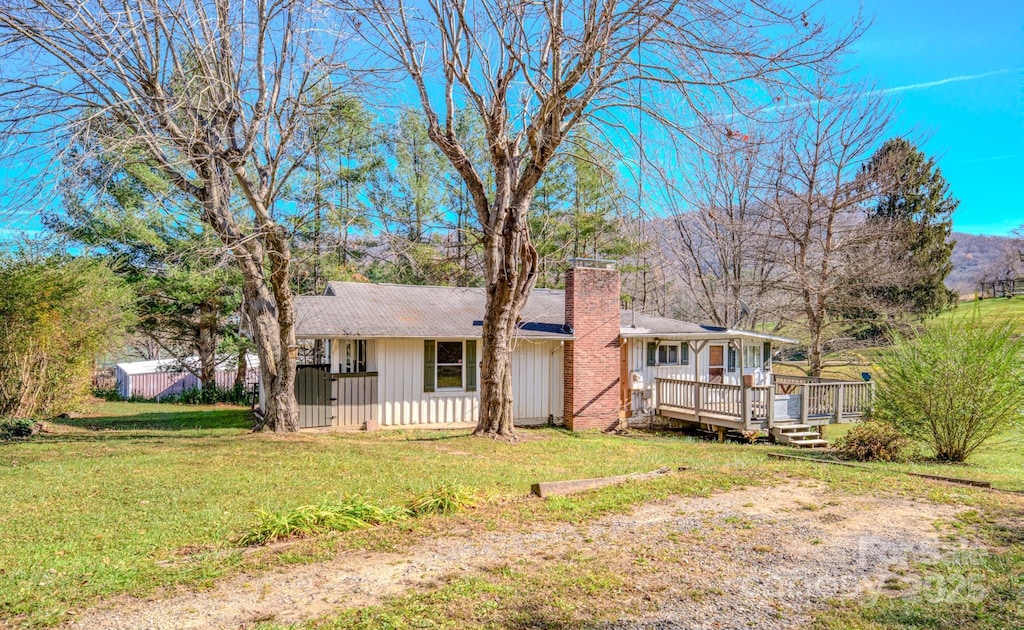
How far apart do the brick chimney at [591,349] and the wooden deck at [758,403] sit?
1.96m

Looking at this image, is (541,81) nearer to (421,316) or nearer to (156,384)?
(421,316)

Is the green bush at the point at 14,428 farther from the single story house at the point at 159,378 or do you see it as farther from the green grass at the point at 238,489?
the single story house at the point at 159,378

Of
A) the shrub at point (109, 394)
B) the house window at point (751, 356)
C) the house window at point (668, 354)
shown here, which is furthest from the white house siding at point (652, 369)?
the shrub at point (109, 394)

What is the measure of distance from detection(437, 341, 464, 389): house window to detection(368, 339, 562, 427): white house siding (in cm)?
23

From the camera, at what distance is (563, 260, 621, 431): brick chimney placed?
15.3 metres

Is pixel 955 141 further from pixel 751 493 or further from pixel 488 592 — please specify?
pixel 488 592

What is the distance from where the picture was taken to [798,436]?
585 inches

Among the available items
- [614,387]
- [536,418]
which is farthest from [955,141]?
[536,418]

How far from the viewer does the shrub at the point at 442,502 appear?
19.1 ft

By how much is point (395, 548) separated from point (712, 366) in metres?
15.3

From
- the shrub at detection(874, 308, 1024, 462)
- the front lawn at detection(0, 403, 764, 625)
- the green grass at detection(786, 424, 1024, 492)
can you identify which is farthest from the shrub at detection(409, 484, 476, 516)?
the shrub at detection(874, 308, 1024, 462)

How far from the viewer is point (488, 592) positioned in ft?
12.5

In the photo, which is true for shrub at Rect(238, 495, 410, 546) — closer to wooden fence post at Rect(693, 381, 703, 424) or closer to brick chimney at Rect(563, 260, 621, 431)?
brick chimney at Rect(563, 260, 621, 431)

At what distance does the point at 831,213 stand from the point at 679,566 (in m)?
19.4
